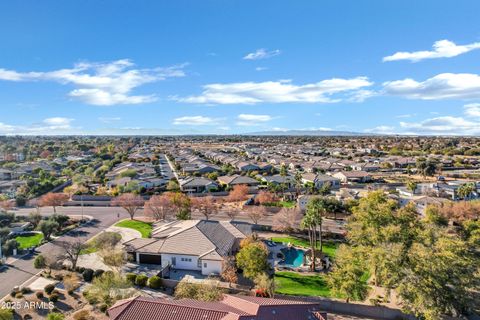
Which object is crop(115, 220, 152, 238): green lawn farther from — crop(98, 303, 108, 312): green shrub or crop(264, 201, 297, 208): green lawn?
crop(264, 201, 297, 208): green lawn

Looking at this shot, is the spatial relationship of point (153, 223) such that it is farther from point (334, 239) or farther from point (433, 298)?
point (433, 298)

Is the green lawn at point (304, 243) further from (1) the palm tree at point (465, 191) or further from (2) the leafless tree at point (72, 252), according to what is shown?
(1) the palm tree at point (465, 191)

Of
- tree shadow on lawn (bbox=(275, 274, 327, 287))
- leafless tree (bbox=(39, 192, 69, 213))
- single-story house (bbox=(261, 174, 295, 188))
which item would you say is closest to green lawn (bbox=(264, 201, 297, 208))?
single-story house (bbox=(261, 174, 295, 188))

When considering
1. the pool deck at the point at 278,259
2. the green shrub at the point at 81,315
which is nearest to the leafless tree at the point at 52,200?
the pool deck at the point at 278,259

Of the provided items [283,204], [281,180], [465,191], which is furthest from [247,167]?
[465,191]

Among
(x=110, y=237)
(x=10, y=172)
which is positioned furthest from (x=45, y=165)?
(x=110, y=237)
